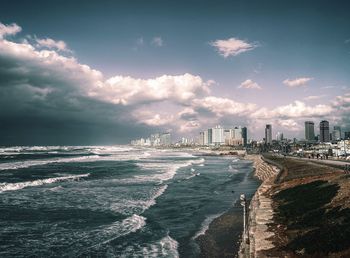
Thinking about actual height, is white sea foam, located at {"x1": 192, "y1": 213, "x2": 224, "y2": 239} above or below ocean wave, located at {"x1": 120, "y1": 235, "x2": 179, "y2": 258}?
below

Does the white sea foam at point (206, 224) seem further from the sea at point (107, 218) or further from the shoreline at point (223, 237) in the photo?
the shoreline at point (223, 237)

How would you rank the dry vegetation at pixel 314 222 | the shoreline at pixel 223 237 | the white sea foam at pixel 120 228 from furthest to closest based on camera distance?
1. the white sea foam at pixel 120 228
2. the shoreline at pixel 223 237
3. the dry vegetation at pixel 314 222

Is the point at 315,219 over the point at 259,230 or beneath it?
over

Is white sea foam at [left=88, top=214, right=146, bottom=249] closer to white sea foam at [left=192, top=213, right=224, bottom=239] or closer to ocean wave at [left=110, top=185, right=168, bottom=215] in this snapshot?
ocean wave at [left=110, top=185, right=168, bottom=215]

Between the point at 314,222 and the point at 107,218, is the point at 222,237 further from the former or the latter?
the point at 107,218

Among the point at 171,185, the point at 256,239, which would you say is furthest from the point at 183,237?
the point at 171,185

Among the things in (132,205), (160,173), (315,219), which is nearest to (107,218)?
(132,205)

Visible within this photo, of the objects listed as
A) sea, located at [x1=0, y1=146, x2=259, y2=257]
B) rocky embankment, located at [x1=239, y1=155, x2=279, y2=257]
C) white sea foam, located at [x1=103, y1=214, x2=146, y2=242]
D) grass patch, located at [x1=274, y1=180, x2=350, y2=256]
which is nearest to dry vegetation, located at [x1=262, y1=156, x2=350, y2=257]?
grass patch, located at [x1=274, y1=180, x2=350, y2=256]

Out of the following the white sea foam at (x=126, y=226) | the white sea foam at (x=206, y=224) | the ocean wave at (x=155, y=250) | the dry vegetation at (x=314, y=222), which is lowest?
the white sea foam at (x=206, y=224)

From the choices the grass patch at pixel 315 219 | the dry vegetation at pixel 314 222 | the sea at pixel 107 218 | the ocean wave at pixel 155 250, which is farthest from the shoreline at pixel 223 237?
the grass patch at pixel 315 219

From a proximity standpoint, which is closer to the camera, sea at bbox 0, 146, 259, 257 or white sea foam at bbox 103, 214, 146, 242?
sea at bbox 0, 146, 259, 257

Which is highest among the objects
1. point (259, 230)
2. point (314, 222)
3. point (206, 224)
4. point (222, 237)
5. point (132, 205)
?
point (314, 222)
